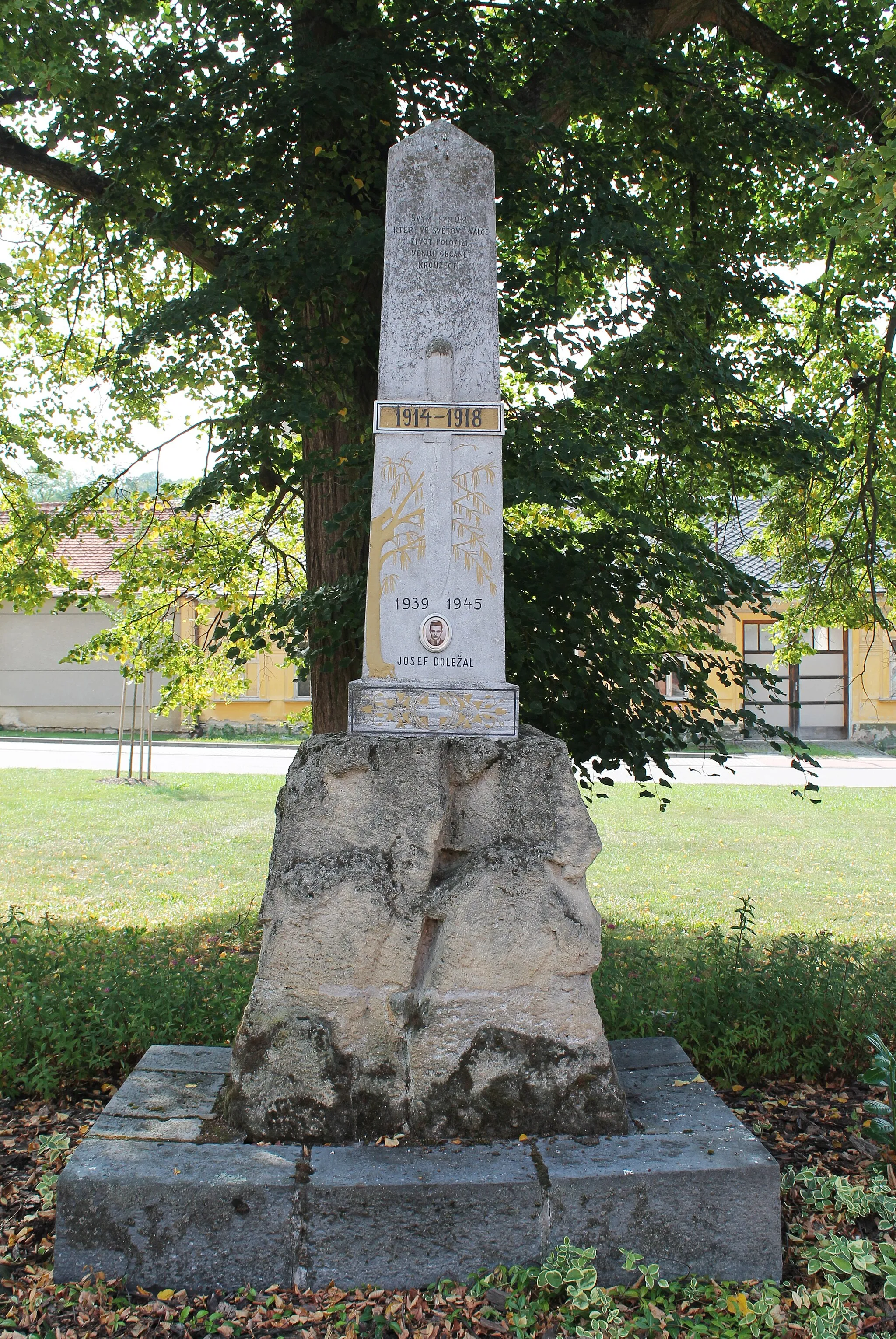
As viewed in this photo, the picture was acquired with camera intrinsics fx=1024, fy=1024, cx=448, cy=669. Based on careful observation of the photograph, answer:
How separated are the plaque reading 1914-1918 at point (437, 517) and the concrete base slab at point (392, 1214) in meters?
1.29

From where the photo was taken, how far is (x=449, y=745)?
3215 millimetres

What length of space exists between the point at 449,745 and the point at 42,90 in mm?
4336

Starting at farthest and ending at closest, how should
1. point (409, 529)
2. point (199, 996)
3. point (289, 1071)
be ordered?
point (199, 996) < point (409, 529) < point (289, 1071)

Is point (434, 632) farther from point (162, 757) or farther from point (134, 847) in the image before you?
point (162, 757)

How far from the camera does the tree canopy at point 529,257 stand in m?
4.81

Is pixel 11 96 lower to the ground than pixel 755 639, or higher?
higher

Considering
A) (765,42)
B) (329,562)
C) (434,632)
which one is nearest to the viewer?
(434,632)

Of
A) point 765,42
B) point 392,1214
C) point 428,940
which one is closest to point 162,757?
point 765,42

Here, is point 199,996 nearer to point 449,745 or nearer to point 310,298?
point 449,745

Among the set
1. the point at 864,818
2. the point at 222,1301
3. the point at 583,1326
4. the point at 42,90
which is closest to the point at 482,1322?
the point at 583,1326

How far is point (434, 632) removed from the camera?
3.38 metres

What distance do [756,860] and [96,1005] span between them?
266 inches

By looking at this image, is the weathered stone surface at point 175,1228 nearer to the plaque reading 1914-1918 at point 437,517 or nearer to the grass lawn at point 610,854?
the plaque reading 1914-1918 at point 437,517

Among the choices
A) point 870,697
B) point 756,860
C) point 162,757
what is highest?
point 870,697
